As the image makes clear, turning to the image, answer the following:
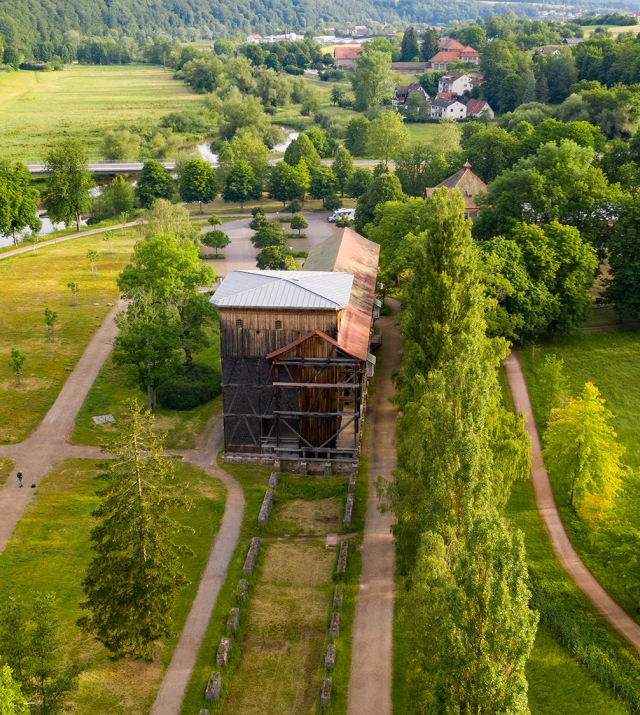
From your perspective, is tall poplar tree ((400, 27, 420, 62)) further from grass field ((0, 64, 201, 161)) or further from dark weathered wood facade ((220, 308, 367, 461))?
dark weathered wood facade ((220, 308, 367, 461))

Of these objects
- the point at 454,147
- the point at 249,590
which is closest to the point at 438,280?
the point at 249,590

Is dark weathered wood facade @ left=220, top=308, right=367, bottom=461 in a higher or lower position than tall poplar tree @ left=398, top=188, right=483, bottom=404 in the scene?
lower

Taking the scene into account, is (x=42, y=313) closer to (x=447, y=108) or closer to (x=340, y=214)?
(x=340, y=214)

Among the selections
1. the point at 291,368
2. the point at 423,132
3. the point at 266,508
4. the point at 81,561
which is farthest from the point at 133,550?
the point at 423,132

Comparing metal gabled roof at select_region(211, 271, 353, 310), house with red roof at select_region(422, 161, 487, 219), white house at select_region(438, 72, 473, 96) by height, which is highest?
metal gabled roof at select_region(211, 271, 353, 310)

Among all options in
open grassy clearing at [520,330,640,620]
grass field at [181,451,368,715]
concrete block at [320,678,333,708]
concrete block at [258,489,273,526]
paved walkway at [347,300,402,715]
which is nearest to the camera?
concrete block at [320,678,333,708]

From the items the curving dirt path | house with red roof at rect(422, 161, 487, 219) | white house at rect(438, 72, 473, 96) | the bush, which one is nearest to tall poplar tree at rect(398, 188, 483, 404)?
the curving dirt path
